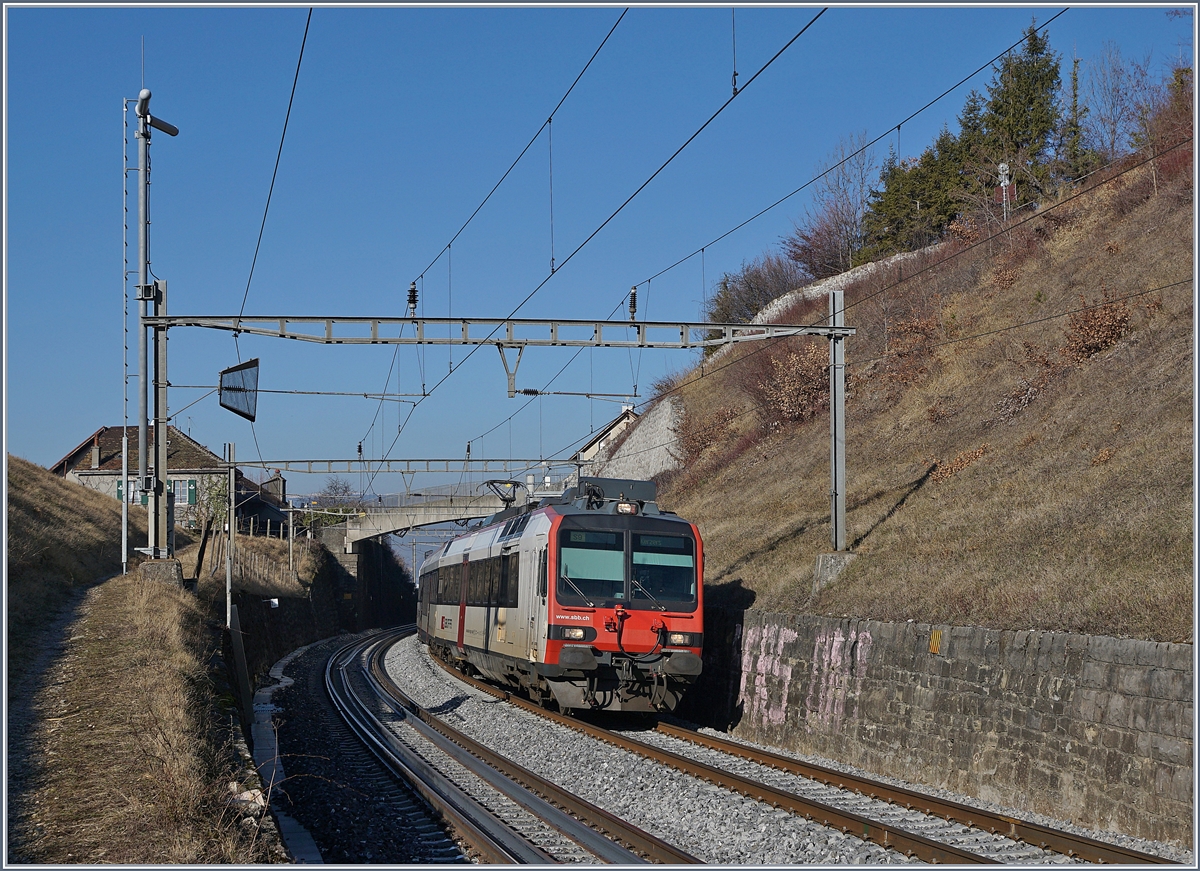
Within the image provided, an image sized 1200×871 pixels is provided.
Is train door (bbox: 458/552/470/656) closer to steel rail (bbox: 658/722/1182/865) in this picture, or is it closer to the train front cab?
the train front cab

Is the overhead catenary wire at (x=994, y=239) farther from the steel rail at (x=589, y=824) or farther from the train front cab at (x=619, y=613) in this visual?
the steel rail at (x=589, y=824)

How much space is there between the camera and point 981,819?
9.71 m

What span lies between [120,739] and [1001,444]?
18.6m

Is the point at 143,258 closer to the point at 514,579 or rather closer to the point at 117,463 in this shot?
the point at 514,579

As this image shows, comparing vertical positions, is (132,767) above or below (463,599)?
above

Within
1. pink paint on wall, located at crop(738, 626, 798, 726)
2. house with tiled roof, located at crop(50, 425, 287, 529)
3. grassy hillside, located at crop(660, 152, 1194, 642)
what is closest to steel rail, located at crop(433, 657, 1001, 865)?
pink paint on wall, located at crop(738, 626, 798, 726)

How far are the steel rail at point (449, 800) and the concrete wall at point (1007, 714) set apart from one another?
17.3ft

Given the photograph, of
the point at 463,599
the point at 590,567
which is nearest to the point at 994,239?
the point at 463,599

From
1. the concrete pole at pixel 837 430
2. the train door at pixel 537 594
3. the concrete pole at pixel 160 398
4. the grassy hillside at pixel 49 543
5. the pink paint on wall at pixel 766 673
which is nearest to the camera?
the pink paint on wall at pixel 766 673

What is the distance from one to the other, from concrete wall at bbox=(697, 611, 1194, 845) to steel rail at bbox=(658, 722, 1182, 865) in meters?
0.76

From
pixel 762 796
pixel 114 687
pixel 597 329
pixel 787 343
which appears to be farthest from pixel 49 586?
pixel 787 343

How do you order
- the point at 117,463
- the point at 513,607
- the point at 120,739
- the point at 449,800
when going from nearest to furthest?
the point at 120,739 → the point at 449,800 → the point at 513,607 → the point at 117,463

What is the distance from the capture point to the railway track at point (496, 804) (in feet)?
31.2

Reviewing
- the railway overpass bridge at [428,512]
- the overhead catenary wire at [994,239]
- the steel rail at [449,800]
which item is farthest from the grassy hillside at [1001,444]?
the railway overpass bridge at [428,512]
